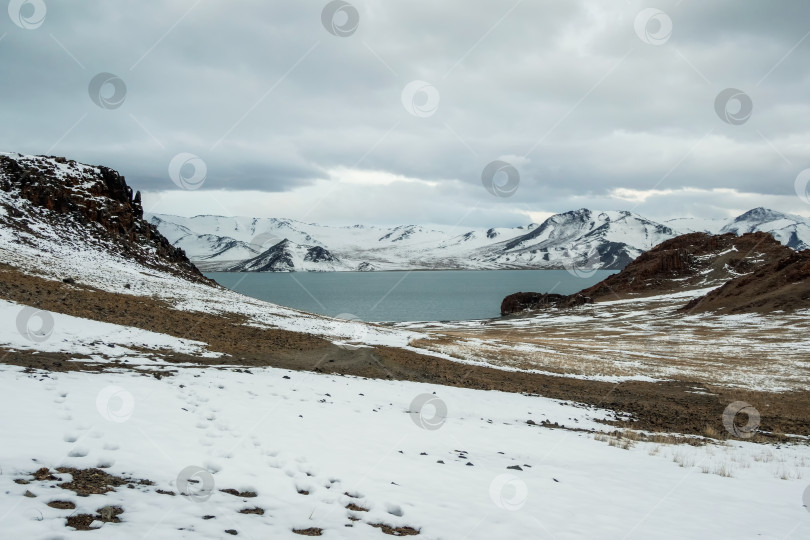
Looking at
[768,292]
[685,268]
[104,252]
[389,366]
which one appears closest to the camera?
[389,366]

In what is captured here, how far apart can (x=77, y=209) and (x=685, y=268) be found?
161904mm

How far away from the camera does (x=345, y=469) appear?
10.5 meters

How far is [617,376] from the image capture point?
3400cm

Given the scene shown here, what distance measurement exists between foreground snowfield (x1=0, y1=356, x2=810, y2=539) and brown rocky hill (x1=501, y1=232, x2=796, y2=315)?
12101 centimetres

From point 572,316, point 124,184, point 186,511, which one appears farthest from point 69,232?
point 572,316

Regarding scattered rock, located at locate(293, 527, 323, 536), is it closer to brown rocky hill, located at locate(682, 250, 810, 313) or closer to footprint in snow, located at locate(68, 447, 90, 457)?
footprint in snow, located at locate(68, 447, 90, 457)

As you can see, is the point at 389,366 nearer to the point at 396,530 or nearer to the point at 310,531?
the point at 396,530

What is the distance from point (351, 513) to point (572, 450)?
8611mm

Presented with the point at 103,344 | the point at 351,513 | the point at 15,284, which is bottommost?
the point at 351,513

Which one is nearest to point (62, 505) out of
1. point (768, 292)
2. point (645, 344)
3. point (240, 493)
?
point (240, 493)

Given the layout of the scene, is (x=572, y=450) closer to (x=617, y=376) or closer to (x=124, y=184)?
(x=617, y=376)

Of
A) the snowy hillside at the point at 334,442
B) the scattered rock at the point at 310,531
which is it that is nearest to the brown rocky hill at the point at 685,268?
the snowy hillside at the point at 334,442

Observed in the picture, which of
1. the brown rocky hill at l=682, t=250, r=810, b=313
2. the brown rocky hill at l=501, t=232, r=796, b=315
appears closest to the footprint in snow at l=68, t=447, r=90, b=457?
the brown rocky hill at l=682, t=250, r=810, b=313

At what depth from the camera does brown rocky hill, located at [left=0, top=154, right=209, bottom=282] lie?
2263 inches
